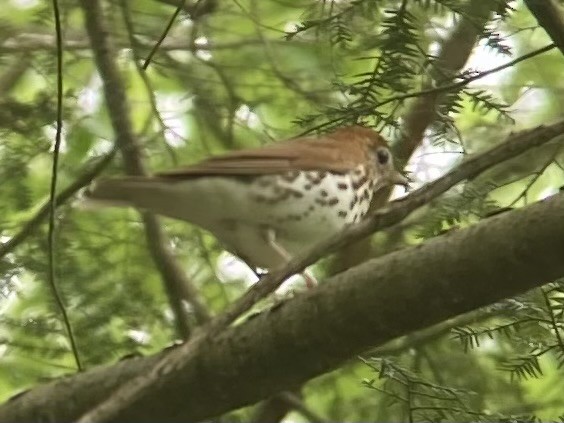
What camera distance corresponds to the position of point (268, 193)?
1704 mm

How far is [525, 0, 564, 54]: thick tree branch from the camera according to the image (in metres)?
1.36

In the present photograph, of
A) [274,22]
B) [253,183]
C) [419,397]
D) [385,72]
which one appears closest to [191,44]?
[274,22]

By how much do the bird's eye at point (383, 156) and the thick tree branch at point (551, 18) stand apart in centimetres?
54

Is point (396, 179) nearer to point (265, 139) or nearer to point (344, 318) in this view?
point (265, 139)

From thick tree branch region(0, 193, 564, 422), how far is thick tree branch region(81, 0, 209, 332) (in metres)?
0.56

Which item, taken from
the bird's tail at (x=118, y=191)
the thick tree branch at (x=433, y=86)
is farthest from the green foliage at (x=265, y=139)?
the bird's tail at (x=118, y=191)

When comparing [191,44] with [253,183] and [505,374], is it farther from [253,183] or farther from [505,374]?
[505,374]

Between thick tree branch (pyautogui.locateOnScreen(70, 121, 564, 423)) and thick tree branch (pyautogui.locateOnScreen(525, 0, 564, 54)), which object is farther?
thick tree branch (pyautogui.locateOnScreen(525, 0, 564, 54))

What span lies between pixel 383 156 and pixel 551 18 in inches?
→ 22.3

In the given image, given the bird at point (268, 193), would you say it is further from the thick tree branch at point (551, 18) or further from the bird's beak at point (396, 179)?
the thick tree branch at point (551, 18)

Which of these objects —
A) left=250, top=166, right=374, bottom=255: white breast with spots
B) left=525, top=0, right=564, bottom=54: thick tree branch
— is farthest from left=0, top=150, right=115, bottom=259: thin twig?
left=525, top=0, right=564, bottom=54: thick tree branch

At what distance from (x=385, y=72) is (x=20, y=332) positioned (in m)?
0.78

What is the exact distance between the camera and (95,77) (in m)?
2.15

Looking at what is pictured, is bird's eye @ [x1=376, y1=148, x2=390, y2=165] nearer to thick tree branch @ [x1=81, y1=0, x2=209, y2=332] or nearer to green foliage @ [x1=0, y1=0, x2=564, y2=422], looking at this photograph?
green foliage @ [x1=0, y1=0, x2=564, y2=422]
